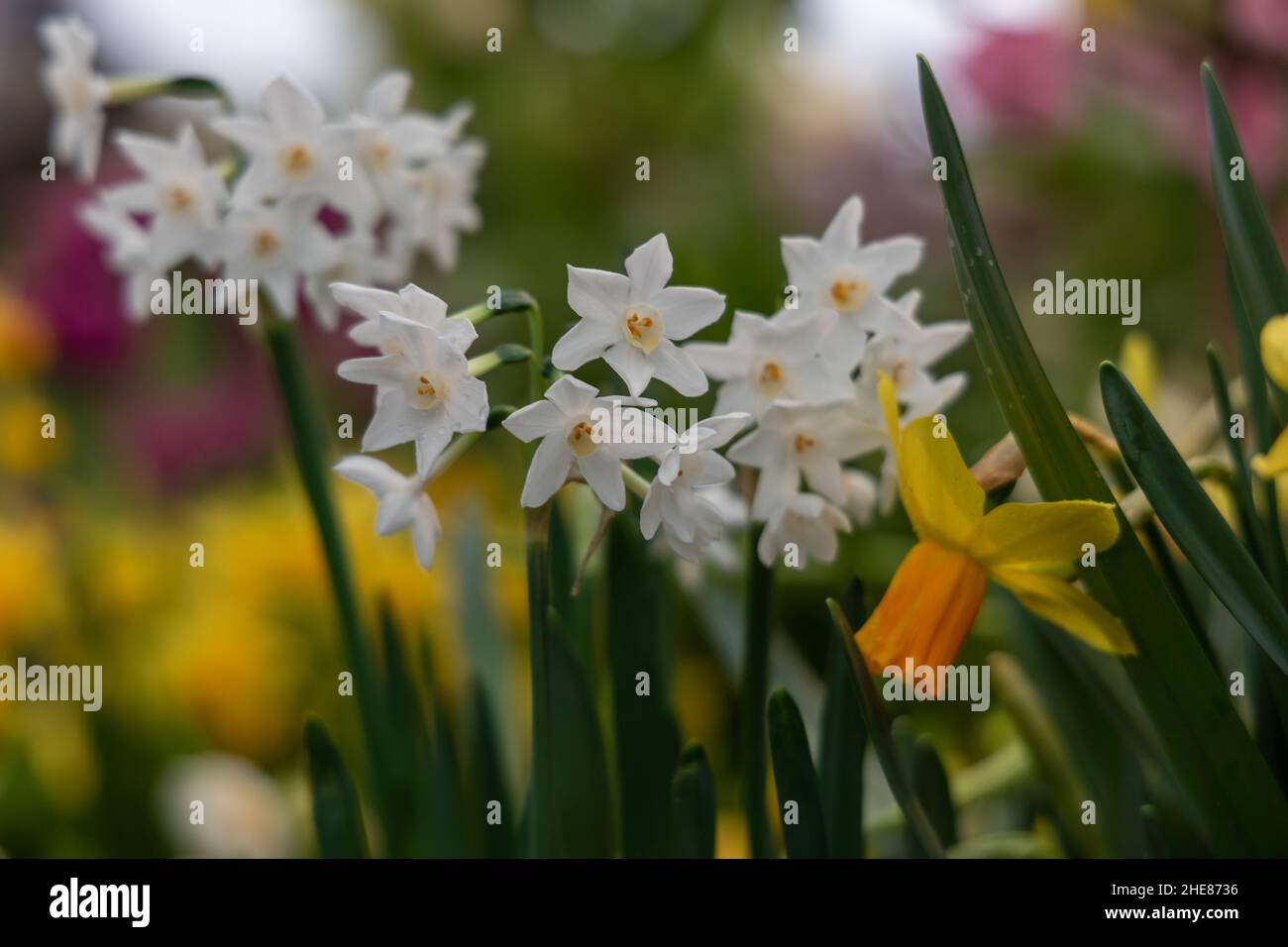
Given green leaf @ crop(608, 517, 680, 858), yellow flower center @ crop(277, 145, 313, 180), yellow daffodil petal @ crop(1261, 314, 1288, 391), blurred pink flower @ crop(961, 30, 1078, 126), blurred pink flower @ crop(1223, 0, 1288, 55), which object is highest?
blurred pink flower @ crop(961, 30, 1078, 126)

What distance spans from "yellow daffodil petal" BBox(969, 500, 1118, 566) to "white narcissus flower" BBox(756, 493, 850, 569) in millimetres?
50

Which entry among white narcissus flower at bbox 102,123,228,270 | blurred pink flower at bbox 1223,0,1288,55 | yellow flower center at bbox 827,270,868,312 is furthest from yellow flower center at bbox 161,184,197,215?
blurred pink flower at bbox 1223,0,1288,55

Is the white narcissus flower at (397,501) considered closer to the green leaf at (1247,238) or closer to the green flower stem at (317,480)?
the green flower stem at (317,480)

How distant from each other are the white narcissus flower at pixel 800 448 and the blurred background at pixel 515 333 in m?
0.13

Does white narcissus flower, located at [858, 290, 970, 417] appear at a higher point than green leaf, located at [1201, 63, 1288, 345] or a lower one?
lower

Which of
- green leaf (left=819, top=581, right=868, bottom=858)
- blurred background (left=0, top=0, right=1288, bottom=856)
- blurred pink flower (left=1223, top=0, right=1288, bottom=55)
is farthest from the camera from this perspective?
blurred pink flower (left=1223, top=0, right=1288, bottom=55)

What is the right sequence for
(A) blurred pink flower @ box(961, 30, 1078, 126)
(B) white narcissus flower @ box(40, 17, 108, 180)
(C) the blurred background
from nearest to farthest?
1. (B) white narcissus flower @ box(40, 17, 108, 180)
2. (C) the blurred background
3. (A) blurred pink flower @ box(961, 30, 1078, 126)

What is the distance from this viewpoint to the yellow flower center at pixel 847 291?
0.40m

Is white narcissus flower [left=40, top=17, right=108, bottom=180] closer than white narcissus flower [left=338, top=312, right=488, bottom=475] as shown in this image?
No

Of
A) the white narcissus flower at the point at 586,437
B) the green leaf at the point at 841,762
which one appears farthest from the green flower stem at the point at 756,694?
the white narcissus flower at the point at 586,437

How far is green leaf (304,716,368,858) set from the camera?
453 millimetres

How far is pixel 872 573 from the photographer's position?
911 mm

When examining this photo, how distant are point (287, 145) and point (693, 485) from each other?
234 millimetres

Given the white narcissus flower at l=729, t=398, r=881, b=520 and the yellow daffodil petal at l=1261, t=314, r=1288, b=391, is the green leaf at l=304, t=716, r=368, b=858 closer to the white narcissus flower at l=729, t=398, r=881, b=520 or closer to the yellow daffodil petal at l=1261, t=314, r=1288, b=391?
the white narcissus flower at l=729, t=398, r=881, b=520
